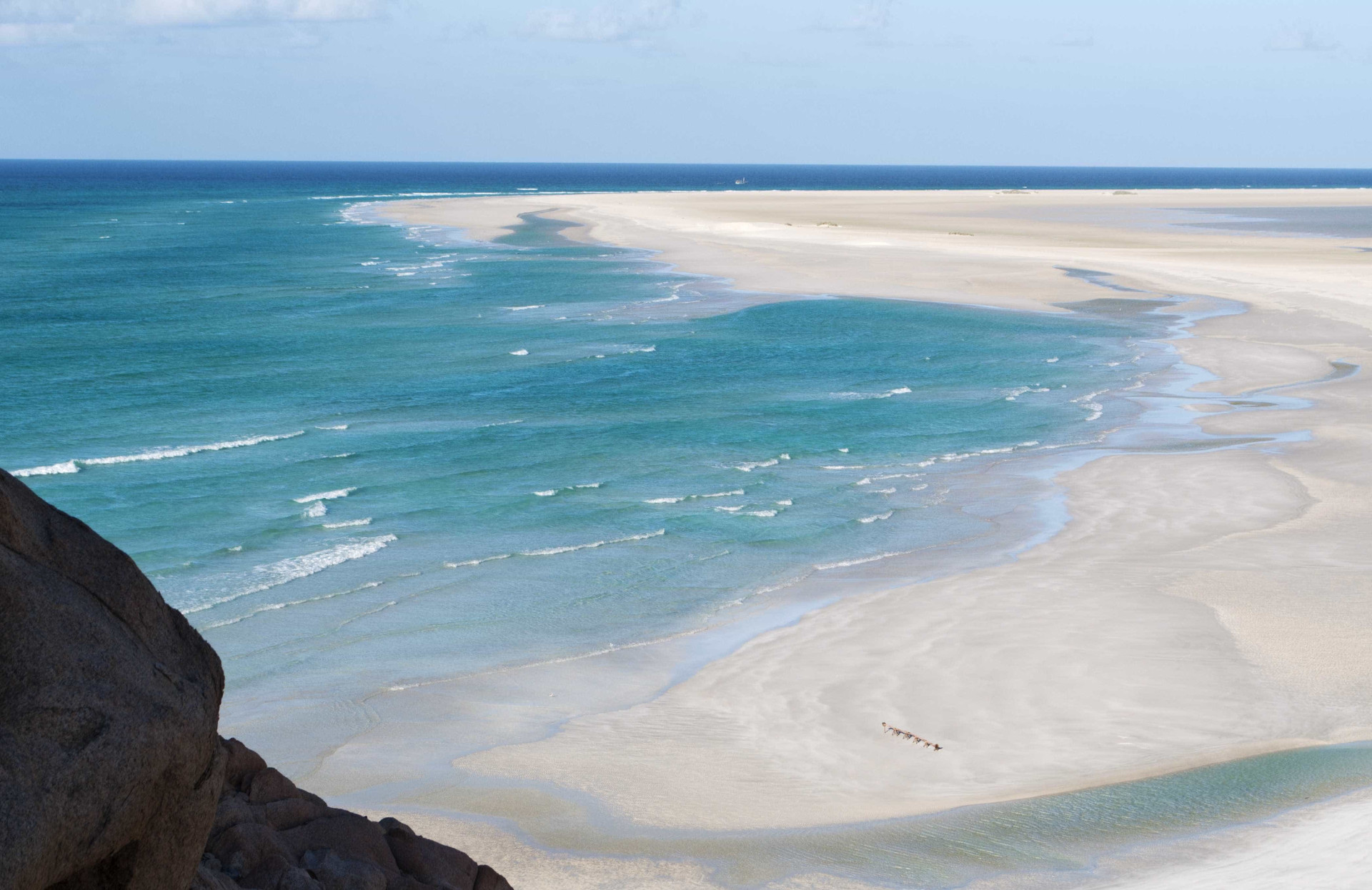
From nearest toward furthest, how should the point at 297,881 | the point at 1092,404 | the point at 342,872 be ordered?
the point at 297,881, the point at 342,872, the point at 1092,404

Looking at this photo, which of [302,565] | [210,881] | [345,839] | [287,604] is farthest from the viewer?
[302,565]

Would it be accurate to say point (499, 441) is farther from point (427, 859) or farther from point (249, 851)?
point (249, 851)

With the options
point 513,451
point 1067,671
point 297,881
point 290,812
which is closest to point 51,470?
point 513,451

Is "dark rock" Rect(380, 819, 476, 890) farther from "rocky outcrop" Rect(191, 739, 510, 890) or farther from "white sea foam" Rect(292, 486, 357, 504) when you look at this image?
"white sea foam" Rect(292, 486, 357, 504)

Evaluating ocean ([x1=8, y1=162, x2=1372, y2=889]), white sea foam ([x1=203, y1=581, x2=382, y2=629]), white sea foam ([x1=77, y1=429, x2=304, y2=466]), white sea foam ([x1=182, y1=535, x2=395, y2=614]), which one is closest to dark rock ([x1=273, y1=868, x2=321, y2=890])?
ocean ([x1=8, y1=162, x2=1372, y2=889])

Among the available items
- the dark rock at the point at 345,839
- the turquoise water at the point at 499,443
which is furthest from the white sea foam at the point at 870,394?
the dark rock at the point at 345,839

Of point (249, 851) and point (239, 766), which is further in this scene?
point (239, 766)

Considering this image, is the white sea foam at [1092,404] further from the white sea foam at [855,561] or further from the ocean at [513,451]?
the white sea foam at [855,561]
